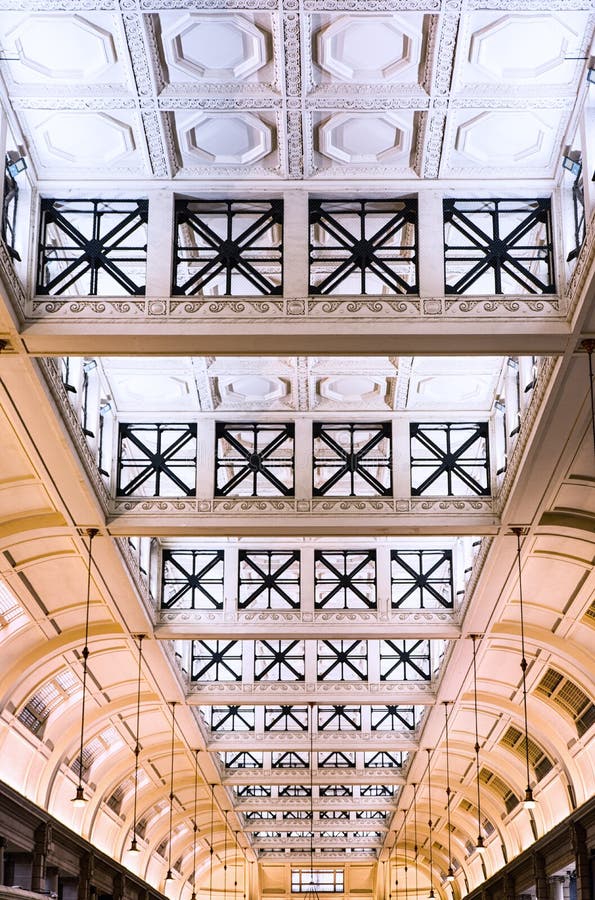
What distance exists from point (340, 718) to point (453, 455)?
57.6ft

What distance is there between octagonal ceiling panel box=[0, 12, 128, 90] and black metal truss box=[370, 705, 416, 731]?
75.9ft

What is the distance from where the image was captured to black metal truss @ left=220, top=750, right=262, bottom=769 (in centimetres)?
3859

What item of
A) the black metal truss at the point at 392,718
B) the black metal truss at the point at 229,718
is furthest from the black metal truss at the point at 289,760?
the black metal truss at the point at 392,718

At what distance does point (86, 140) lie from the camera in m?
14.4

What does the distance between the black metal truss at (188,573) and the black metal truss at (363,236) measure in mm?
9381

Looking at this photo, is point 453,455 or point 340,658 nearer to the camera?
point 453,455

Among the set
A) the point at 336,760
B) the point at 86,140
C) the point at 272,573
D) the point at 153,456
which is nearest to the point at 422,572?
the point at 272,573

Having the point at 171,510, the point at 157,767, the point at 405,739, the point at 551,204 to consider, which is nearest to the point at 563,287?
the point at 551,204

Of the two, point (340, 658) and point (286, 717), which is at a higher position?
point (286, 717)

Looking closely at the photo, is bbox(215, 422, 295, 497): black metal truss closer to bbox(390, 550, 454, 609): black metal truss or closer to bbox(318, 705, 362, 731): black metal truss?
bbox(390, 550, 454, 609): black metal truss

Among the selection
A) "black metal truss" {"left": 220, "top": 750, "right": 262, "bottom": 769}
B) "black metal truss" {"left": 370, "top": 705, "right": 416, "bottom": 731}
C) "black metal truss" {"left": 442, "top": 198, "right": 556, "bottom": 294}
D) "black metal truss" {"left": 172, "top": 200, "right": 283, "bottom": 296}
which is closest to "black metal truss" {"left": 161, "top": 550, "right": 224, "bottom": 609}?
"black metal truss" {"left": 172, "top": 200, "right": 283, "bottom": 296}

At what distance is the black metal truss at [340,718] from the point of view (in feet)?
111

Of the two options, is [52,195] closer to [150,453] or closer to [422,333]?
[422,333]

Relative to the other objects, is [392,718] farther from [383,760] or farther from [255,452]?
[255,452]
